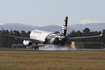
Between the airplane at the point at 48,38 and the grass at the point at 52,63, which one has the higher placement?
the airplane at the point at 48,38

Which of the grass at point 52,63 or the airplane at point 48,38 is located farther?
the airplane at point 48,38

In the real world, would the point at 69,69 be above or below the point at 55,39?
below

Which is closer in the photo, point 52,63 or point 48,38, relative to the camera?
point 52,63

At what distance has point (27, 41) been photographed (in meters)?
93.5

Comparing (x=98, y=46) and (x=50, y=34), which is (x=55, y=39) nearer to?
(x=50, y=34)

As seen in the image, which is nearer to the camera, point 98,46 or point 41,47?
point 41,47

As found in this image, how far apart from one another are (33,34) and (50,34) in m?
11.8

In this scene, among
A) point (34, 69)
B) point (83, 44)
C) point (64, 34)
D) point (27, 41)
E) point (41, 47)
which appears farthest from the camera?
point (83, 44)

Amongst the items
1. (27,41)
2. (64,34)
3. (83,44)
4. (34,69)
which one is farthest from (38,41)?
(83,44)

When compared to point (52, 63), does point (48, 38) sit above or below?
above

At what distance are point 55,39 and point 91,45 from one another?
285 ft

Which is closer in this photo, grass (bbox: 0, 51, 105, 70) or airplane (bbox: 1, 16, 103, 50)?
grass (bbox: 0, 51, 105, 70)

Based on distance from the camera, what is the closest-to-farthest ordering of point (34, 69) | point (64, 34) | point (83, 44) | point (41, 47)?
point (34, 69)
point (64, 34)
point (41, 47)
point (83, 44)

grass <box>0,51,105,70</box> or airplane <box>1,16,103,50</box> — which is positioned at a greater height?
airplane <box>1,16,103,50</box>
